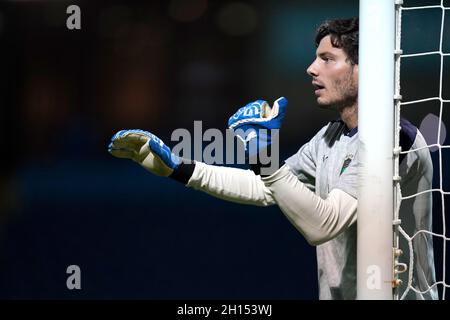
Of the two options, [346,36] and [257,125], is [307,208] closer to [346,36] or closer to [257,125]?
[257,125]

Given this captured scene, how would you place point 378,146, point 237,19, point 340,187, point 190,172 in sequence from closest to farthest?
point 378,146 → point 340,187 → point 190,172 → point 237,19

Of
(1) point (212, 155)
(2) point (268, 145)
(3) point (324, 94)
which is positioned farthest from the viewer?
(1) point (212, 155)

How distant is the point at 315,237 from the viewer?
4.72ft

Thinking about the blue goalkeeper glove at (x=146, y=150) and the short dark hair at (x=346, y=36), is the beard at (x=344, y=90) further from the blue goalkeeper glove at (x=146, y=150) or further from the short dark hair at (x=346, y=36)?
the blue goalkeeper glove at (x=146, y=150)

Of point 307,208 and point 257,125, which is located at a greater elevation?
point 257,125

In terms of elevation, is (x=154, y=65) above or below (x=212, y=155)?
above

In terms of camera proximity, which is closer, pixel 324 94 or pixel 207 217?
pixel 324 94

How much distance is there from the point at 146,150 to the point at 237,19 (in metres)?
1.01

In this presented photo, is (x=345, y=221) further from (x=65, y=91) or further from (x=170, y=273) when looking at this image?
(x=65, y=91)

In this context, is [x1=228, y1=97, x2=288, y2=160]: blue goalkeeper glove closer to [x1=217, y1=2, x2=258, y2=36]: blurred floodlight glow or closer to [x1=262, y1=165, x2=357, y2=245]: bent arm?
[x1=262, y1=165, x2=357, y2=245]: bent arm

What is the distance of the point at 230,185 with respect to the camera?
1617mm

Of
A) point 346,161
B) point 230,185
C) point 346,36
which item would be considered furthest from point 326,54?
point 230,185
